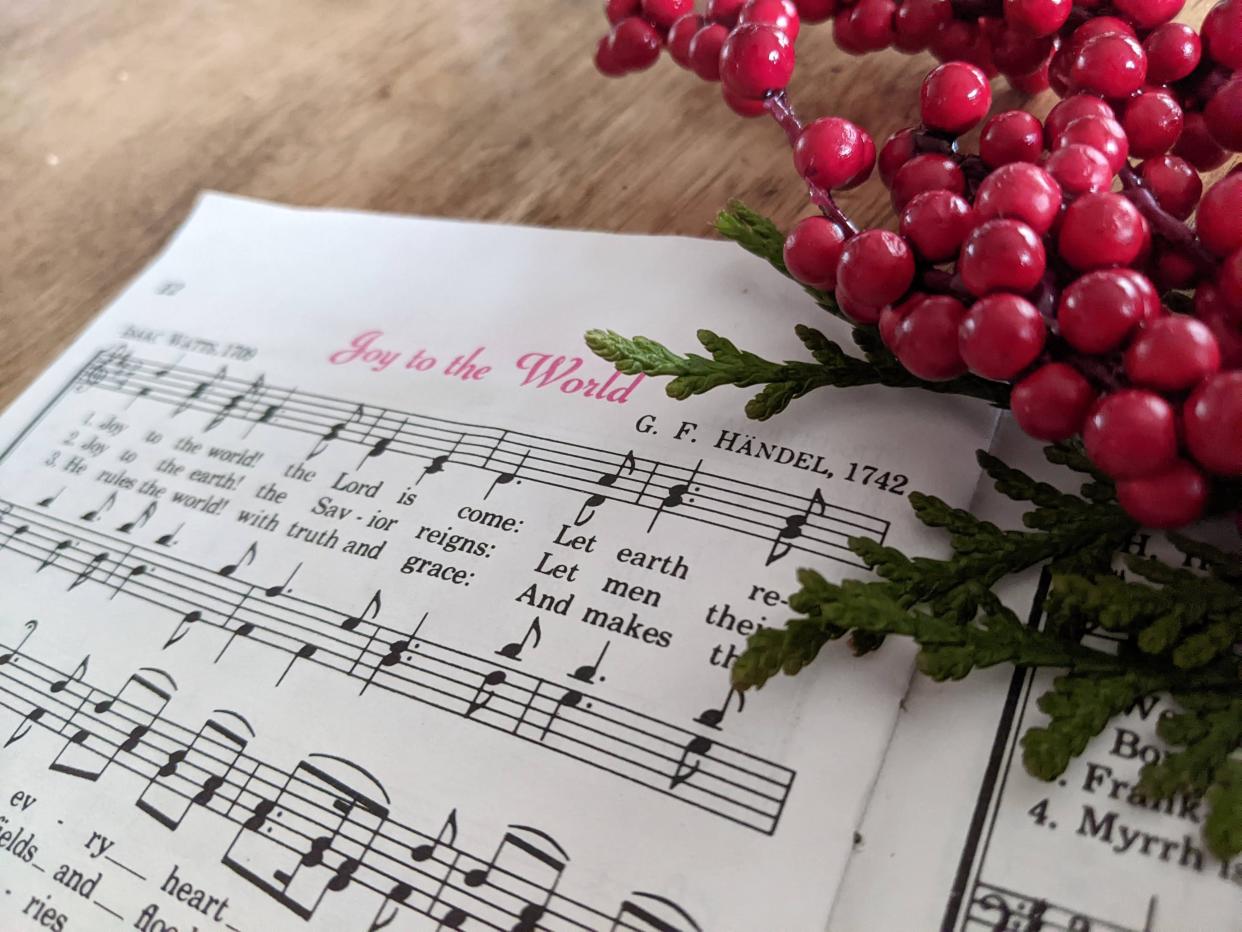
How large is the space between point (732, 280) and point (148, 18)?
29.9 inches

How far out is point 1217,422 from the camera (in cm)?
30

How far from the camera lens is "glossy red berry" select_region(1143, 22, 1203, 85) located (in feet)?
1.30

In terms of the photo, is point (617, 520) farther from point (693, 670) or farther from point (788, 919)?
point (788, 919)

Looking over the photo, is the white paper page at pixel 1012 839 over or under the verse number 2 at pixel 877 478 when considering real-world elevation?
under

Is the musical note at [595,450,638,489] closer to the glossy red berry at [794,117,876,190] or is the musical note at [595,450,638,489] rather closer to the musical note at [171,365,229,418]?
the glossy red berry at [794,117,876,190]

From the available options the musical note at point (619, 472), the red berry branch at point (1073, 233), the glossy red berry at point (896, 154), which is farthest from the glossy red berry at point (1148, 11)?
the musical note at point (619, 472)

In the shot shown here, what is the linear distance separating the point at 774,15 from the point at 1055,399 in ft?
0.83

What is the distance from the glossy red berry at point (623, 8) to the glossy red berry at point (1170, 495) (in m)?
0.40

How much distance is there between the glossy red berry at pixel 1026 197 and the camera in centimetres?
33

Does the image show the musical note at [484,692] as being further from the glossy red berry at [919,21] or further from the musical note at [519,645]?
the glossy red berry at [919,21]

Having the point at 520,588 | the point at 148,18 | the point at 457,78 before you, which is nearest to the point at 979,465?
the point at 520,588

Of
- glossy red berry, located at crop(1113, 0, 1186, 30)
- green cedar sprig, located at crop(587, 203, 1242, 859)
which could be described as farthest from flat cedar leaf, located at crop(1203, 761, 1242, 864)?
glossy red berry, located at crop(1113, 0, 1186, 30)

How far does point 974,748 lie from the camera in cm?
37

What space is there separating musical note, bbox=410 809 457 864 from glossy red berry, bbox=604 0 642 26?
0.46m
